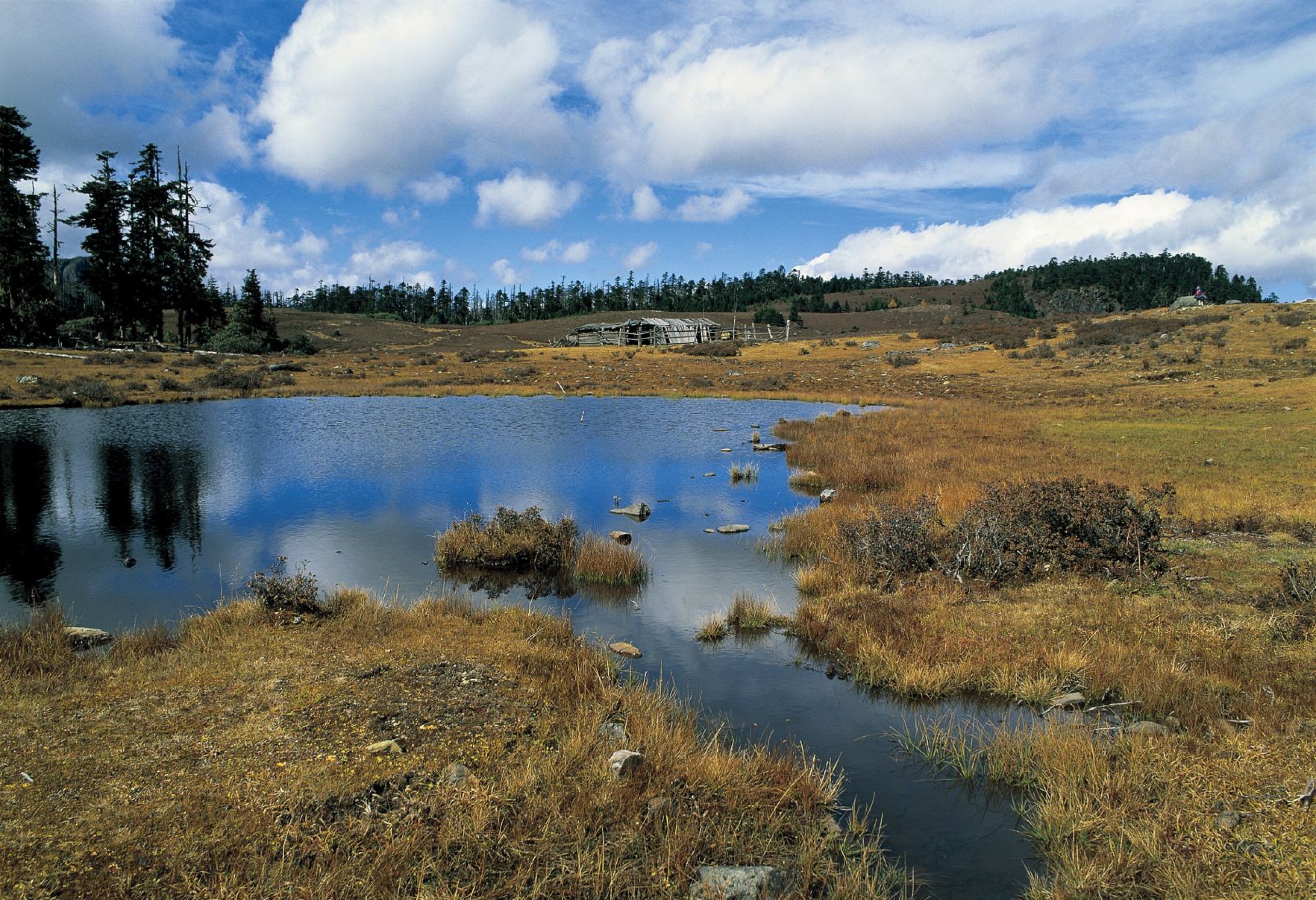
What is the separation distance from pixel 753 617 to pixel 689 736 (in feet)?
13.6

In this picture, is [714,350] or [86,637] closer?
[86,637]

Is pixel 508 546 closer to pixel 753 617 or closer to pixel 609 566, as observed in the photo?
pixel 609 566

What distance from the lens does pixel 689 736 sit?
7254 millimetres

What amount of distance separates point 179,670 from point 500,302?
192 metres

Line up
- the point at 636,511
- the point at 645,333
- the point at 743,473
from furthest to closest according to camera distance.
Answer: the point at 645,333 → the point at 743,473 → the point at 636,511

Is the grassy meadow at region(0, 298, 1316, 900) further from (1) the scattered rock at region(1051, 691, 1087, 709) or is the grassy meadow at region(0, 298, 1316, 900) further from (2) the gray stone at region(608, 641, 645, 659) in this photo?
(2) the gray stone at region(608, 641, 645, 659)

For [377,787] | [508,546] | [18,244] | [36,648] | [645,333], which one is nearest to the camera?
[377,787]

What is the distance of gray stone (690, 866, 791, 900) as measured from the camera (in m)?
5.14

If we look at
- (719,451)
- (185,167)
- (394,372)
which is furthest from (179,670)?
(185,167)

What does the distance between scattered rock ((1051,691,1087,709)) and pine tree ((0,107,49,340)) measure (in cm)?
7190

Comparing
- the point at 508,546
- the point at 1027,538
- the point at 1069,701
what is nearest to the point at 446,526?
the point at 508,546

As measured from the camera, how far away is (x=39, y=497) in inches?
755

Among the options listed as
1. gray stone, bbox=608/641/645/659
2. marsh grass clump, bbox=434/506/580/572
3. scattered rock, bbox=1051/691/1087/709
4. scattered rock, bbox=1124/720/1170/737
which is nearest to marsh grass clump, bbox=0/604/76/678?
marsh grass clump, bbox=434/506/580/572

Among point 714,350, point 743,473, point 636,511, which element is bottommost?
point 636,511
